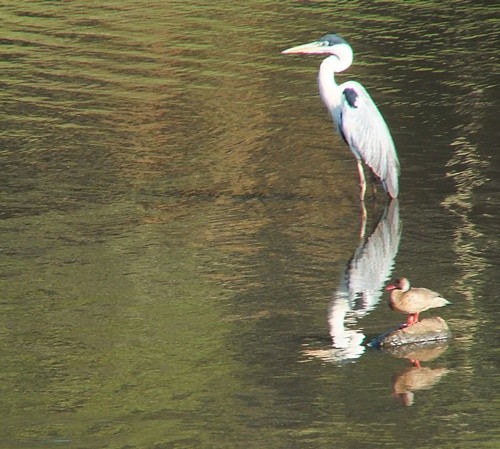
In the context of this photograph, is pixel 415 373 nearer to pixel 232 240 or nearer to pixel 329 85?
pixel 232 240

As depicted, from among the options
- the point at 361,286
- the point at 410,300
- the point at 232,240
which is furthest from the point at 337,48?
the point at 410,300

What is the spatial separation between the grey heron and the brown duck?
3.23 meters

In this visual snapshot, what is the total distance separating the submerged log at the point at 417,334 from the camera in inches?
293

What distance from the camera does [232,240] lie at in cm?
959

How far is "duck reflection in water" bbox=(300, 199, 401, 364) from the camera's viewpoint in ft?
24.6

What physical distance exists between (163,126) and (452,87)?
3675 mm

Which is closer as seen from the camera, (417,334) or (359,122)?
(417,334)

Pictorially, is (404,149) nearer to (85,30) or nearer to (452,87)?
(452,87)

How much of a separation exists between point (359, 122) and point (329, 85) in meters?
→ 0.69

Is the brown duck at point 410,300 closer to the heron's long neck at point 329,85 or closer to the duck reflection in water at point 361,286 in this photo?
→ the duck reflection in water at point 361,286

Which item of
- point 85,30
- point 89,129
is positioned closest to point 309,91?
point 89,129

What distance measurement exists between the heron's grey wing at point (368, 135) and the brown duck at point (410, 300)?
3260 mm

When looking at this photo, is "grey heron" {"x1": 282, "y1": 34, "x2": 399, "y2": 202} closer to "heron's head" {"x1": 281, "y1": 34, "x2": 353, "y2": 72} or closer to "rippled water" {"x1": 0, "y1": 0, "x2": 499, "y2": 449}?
"heron's head" {"x1": 281, "y1": 34, "x2": 353, "y2": 72}

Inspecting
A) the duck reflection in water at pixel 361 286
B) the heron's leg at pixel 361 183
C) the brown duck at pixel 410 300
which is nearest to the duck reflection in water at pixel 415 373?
the brown duck at pixel 410 300
